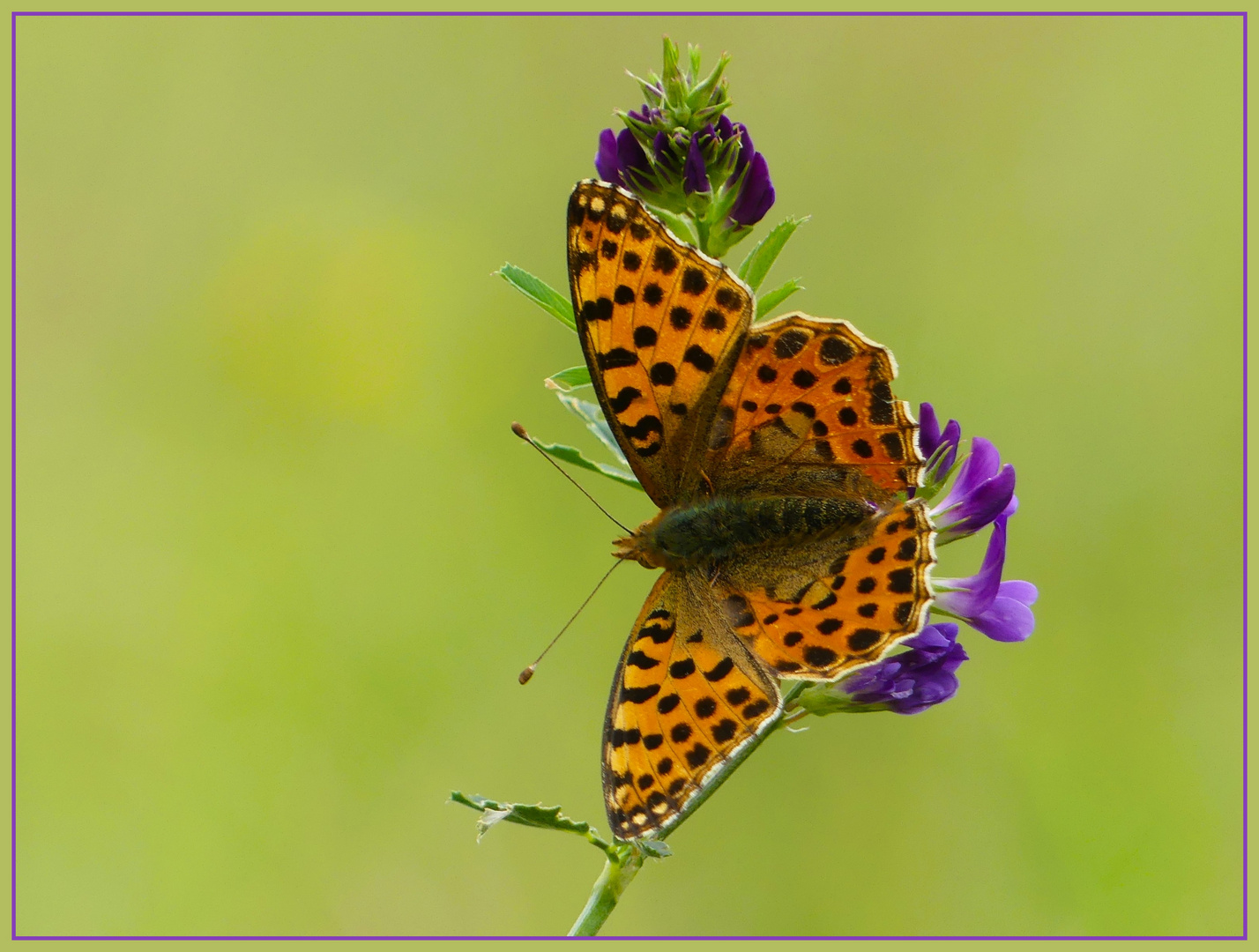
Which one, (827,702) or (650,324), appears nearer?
(827,702)

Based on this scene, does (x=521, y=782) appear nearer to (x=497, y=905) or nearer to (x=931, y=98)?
(x=497, y=905)

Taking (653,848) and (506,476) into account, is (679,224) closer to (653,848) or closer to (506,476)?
(653,848)

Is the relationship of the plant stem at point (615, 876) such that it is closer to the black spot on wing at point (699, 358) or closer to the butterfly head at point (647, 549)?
the butterfly head at point (647, 549)

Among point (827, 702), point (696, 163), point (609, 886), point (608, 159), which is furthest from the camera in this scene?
point (608, 159)

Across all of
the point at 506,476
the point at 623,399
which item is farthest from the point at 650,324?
the point at 506,476

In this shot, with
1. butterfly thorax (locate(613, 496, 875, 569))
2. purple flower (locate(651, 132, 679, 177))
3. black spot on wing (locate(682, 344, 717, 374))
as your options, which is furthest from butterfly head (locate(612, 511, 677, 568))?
purple flower (locate(651, 132, 679, 177))
